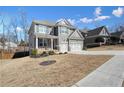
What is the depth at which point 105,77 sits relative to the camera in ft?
31.8

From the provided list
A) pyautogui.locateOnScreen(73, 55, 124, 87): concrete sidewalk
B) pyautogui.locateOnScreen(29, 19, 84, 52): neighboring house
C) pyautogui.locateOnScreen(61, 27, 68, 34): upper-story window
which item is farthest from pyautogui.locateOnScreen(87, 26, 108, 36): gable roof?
pyautogui.locateOnScreen(73, 55, 124, 87): concrete sidewalk

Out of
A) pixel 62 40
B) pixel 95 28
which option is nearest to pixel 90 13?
pixel 62 40

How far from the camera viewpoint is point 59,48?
27656mm

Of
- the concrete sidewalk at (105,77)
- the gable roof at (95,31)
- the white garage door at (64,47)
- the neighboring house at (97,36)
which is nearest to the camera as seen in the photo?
the concrete sidewalk at (105,77)

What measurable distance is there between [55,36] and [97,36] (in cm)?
957

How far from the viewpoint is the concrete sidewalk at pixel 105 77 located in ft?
28.5

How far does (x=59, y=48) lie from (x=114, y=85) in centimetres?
1948

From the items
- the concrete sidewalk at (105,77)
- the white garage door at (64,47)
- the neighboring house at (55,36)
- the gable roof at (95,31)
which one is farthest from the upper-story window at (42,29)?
the concrete sidewalk at (105,77)

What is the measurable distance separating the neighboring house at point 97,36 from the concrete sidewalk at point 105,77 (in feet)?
72.8

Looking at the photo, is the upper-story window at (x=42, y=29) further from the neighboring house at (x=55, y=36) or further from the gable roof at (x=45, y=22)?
the gable roof at (x=45, y=22)

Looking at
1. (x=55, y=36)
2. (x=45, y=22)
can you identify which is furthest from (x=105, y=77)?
(x=45, y=22)

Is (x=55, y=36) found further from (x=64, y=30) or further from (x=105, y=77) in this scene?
(x=105, y=77)

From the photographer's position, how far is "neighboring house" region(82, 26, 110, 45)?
111 ft

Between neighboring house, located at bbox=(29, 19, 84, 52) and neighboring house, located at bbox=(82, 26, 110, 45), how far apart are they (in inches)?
159
